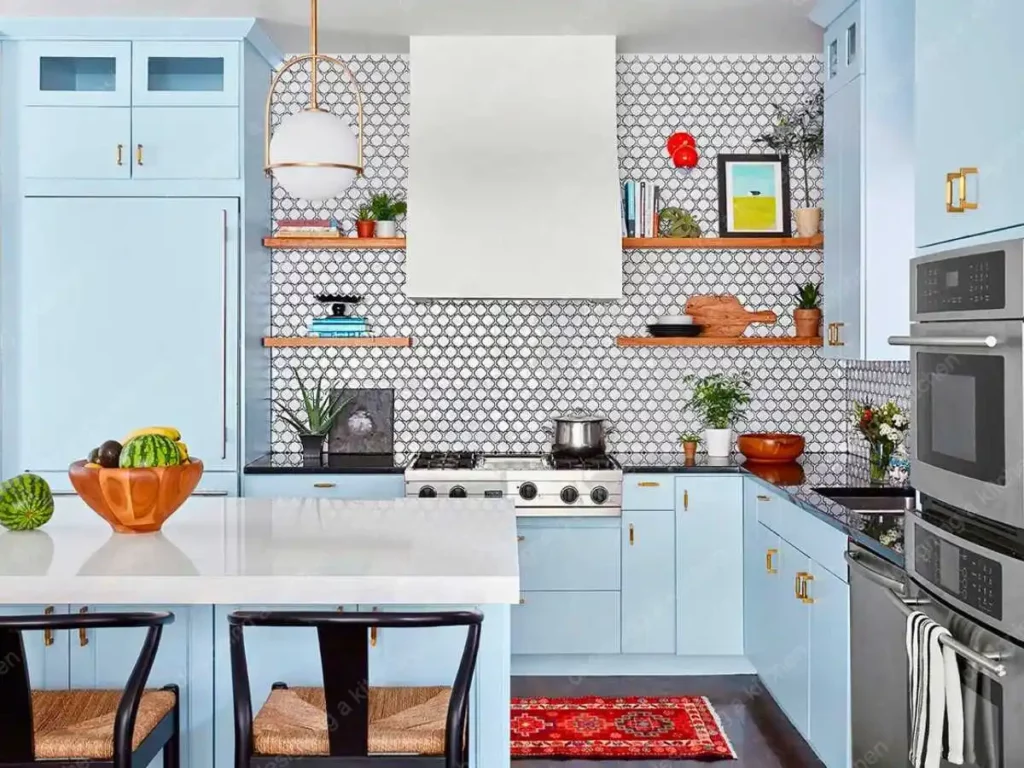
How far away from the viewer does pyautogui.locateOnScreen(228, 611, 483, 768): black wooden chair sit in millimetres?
1938

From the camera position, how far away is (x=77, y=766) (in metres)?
2.08

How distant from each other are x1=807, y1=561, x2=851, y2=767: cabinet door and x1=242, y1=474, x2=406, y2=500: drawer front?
191 centimetres

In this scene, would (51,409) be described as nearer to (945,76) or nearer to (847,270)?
(847,270)

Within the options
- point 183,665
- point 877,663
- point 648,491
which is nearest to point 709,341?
point 648,491

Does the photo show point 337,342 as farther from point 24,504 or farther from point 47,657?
point 47,657

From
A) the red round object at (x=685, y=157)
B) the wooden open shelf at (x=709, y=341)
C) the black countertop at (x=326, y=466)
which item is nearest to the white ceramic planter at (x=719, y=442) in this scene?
the wooden open shelf at (x=709, y=341)

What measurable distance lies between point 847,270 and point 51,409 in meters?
3.53

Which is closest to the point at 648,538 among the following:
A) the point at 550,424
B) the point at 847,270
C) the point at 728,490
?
the point at 728,490

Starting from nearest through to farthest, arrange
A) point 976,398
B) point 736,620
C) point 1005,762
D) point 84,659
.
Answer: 1. point 1005,762
2. point 976,398
3. point 84,659
4. point 736,620

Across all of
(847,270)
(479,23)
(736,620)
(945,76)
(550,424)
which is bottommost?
(736,620)

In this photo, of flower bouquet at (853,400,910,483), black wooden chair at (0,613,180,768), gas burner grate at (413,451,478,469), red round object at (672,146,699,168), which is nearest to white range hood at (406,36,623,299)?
red round object at (672,146,699,168)

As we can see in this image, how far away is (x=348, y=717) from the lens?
2.02 m

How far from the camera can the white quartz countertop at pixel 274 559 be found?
2.25m

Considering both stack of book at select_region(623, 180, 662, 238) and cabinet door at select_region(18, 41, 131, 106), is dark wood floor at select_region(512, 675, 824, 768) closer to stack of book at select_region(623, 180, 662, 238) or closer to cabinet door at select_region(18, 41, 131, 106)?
stack of book at select_region(623, 180, 662, 238)
